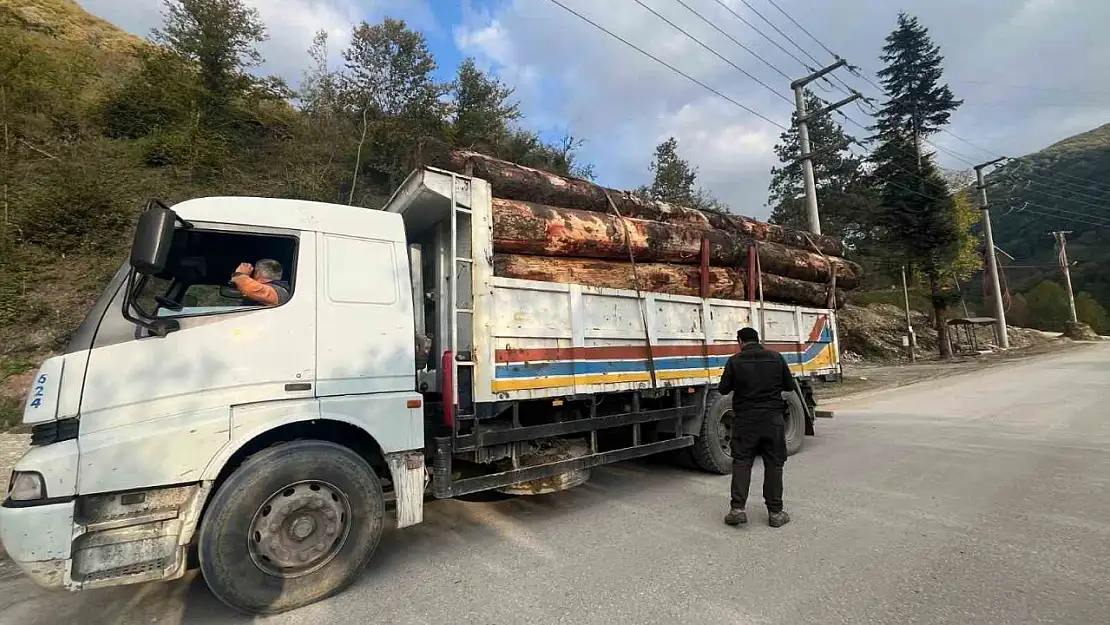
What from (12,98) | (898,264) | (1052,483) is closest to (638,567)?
(1052,483)

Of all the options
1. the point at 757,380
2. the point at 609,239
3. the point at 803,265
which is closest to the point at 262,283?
the point at 609,239

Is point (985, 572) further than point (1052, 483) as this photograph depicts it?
No

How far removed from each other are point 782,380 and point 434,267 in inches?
121

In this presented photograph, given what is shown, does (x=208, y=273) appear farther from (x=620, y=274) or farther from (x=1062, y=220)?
(x=1062, y=220)

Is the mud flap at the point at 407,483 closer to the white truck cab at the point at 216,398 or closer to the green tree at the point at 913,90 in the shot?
the white truck cab at the point at 216,398

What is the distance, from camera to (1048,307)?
4312 centimetres

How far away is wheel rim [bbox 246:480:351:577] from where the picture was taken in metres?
2.89

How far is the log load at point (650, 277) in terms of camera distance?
171 inches

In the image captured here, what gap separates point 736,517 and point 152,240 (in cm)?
425

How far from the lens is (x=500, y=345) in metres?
3.92

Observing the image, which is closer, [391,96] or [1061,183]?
[391,96]

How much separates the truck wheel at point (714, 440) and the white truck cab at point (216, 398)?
10.7ft

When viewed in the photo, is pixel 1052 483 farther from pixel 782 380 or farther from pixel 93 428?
pixel 93 428

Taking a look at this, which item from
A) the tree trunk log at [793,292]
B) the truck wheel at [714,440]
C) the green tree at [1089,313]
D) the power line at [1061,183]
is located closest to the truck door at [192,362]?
the truck wheel at [714,440]
